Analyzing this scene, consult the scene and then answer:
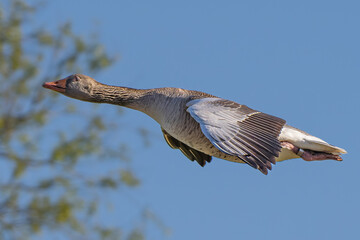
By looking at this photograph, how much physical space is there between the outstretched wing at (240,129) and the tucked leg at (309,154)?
2.09 feet

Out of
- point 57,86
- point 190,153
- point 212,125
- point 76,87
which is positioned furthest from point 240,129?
point 57,86

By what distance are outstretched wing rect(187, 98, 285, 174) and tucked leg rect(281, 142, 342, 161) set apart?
637 mm

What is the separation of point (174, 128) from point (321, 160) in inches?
74.5

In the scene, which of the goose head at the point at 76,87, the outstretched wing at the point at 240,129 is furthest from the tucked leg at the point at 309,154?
the goose head at the point at 76,87

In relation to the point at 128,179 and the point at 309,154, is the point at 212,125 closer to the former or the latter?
the point at 309,154

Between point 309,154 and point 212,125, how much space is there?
174cm

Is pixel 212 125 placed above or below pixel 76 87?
below

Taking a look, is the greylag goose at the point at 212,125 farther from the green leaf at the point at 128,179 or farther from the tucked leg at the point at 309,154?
the green leaf at the point at 128,179

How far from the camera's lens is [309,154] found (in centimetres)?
759

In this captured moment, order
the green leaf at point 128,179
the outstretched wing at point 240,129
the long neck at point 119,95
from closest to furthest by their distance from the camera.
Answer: the outstretched wing at point 240,129 → the long neck at point 119,95 → the green leaf at point 128,179

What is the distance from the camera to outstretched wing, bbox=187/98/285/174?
6.21 meters

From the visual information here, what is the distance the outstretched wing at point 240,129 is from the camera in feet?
20.4

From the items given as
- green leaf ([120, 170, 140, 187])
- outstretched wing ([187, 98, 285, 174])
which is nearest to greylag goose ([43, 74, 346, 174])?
outstretched wing ([187, 98, 285, 174])

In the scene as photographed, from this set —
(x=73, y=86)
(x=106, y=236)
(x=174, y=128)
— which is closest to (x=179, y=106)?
(x=174, y=128)
